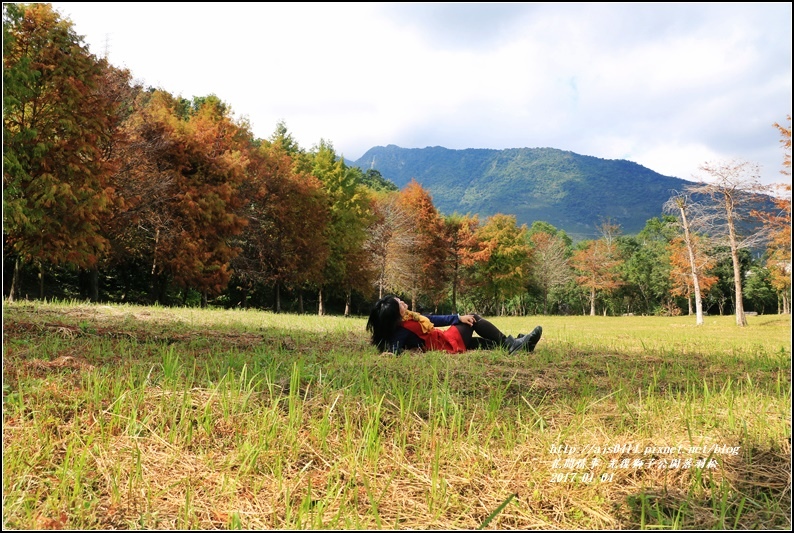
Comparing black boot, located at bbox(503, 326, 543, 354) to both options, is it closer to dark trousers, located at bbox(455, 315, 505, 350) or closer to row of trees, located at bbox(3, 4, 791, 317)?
dark trousers, located at bbox(455, 315, 505, 350)

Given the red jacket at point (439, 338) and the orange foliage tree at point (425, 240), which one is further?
the orange foliage tree at point (425, 240)

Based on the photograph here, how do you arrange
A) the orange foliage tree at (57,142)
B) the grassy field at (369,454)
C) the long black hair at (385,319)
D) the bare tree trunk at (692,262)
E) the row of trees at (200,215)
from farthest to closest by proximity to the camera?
the bare tree trunk at (692,262) → the row of trees at (200,215) → the orange foliage tree at (57,142) → the long black hair at (385,319) → the grassy field at (369,454)

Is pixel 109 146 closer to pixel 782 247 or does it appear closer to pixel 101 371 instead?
pixel 101 371

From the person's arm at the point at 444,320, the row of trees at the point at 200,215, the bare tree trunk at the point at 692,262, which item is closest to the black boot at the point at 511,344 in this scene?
the person's arm at the point at 444,320

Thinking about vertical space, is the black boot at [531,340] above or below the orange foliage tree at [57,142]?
below

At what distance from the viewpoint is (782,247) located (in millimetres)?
11844

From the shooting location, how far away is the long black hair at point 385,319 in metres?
5.46

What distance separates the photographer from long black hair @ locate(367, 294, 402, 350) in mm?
5457

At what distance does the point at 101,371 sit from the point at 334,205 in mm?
23168

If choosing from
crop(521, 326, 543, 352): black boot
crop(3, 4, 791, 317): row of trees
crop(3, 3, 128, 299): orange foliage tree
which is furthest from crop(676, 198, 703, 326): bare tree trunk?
crop(3, 3, 128, 299): orange foliage tree

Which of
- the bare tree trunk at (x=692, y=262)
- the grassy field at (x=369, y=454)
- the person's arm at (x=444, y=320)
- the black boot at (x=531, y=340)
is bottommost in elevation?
the grassy field at (x=369, y=454)

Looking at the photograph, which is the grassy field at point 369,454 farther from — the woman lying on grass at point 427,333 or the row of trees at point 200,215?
the row of trees at point 200,215

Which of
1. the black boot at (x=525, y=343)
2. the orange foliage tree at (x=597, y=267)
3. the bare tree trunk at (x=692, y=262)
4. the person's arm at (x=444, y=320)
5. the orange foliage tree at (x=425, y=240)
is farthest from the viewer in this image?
the orange foliage tree at (x=597, y=267)

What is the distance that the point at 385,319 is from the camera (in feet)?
18.1
